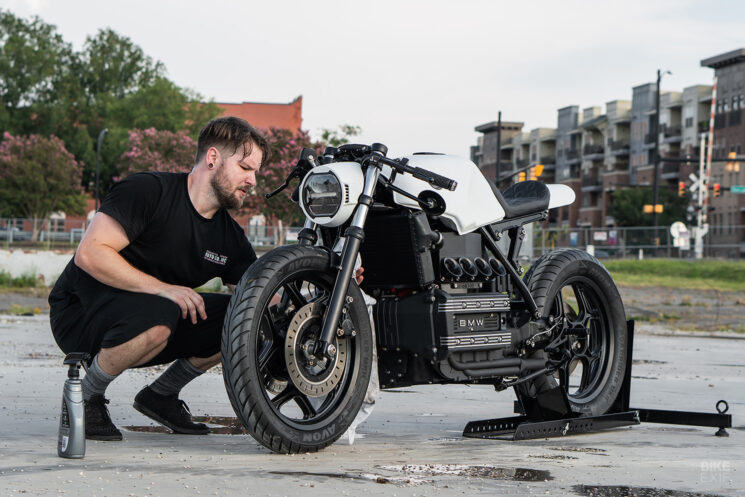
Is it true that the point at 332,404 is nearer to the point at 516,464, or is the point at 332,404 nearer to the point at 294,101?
the point at 516,464

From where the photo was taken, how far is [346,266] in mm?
4824

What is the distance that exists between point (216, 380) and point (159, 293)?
335 cm

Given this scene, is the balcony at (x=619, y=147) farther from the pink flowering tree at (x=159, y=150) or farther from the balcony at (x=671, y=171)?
the pink flowering tree at (x=159, y=150)

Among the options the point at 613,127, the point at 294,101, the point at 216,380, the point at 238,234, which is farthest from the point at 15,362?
the point at 613,127

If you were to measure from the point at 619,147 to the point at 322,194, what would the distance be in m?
114

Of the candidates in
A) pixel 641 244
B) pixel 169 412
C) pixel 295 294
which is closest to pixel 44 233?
pixel 641 244

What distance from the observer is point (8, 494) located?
11.8 ft

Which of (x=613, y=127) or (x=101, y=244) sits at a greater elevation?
(x=613, y=127)

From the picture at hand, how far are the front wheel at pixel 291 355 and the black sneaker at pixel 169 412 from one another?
71cm

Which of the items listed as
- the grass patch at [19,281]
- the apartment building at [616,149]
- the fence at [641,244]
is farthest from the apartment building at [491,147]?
the grass patch at [19,281]

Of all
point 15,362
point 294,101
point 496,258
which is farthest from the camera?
point 294,101

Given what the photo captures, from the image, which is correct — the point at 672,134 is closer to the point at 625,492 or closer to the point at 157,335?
the point at 157,335

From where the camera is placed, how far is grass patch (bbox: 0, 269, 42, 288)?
22.6 metres

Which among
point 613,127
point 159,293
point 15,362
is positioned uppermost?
point 613,127
